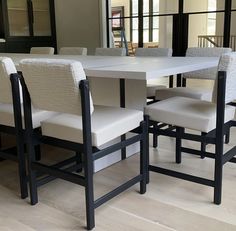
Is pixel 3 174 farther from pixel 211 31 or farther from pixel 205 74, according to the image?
pixel 211 31

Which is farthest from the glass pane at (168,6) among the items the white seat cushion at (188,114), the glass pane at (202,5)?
the white seat cushion at (188,114)

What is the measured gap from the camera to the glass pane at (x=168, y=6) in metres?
5.10

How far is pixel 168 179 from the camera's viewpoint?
2.21m

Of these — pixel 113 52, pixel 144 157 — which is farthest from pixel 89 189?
pixel 113 52

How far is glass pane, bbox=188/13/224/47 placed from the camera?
15.9 ft

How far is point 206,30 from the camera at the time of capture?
16.4ft

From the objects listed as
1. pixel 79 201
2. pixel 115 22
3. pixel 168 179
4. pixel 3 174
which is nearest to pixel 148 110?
pixel 168 179

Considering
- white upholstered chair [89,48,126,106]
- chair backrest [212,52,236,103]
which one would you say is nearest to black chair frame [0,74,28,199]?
white upholstered chair [89,48,126,106]

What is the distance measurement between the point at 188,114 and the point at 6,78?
104 cm

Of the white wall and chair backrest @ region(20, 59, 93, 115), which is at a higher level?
the white wall

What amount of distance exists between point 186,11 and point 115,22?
1.41m

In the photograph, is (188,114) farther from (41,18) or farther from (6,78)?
(41,18)

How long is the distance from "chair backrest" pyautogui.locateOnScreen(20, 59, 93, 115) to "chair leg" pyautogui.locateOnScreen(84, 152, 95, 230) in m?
0.24

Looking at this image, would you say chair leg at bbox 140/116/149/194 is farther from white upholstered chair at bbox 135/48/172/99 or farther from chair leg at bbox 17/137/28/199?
white upholstered chair at bbox 135/48/172/99
